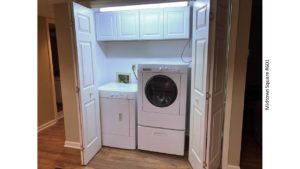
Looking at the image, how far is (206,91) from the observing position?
2010 mm

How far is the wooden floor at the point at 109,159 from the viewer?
2.53 m

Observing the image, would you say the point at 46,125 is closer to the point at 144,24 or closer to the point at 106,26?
the point at 106,26

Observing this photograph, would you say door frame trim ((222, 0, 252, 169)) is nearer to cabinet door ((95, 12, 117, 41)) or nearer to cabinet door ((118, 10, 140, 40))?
cabinet door ((118, 10, 140, 40))

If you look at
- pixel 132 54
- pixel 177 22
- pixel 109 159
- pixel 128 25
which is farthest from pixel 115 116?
pixel 177 22

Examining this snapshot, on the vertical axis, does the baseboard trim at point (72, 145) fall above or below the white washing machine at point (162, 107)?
below

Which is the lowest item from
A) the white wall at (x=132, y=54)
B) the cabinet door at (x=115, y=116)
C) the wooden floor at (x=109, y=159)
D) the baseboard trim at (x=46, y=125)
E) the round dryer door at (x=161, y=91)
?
the wooden floor at (x=109, y=159)

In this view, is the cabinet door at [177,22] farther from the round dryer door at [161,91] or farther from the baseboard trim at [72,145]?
the baseboard trim at [72,145]

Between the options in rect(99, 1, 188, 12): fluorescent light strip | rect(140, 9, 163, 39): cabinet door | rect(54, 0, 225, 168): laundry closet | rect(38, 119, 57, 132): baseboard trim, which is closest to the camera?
rect(54, 0, 225, 168): laundry closet

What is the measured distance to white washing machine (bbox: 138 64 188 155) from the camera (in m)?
2.57

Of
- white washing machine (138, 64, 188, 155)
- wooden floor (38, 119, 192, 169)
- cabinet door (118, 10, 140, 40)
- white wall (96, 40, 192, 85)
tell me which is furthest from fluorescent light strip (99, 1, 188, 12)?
wooden floor (38, 119, 192, 169)

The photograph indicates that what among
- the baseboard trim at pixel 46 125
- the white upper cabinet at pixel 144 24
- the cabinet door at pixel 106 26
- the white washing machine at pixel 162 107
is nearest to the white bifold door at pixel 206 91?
the white washing machine at pixel 162 107

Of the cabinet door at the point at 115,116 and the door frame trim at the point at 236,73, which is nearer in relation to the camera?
the door frame trim at the point at 236,73
